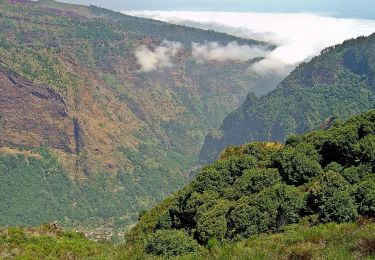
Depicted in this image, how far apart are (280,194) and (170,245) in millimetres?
11978

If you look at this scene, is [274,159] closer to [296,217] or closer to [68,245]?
[296,217]

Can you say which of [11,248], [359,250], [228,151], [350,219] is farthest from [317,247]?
[228,151]

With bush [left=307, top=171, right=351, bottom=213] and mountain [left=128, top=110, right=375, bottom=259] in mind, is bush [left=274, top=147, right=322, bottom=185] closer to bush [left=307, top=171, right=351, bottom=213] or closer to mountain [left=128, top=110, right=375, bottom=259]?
mountain [left=128, top=110, right=375, bottom=259]

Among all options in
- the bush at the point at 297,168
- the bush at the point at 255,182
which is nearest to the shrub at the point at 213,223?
the bush at the point at 255,182

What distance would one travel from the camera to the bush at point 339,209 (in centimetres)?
3825

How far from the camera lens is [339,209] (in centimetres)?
3878

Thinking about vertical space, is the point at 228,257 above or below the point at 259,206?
above

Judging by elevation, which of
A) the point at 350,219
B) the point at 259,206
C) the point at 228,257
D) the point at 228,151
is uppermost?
the point at 228,257

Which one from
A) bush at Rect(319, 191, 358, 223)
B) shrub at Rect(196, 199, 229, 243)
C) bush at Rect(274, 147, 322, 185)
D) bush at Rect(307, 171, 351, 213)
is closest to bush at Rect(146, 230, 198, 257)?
shrub at Rect(196, 199, 229, 243)

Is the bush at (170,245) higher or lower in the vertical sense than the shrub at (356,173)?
lower

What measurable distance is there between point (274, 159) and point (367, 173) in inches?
482

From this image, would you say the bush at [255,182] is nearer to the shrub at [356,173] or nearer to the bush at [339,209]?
the shrub at [356,173]

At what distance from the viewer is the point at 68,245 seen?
48.7 meters

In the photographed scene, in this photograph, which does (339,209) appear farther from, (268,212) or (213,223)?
(213,223)
